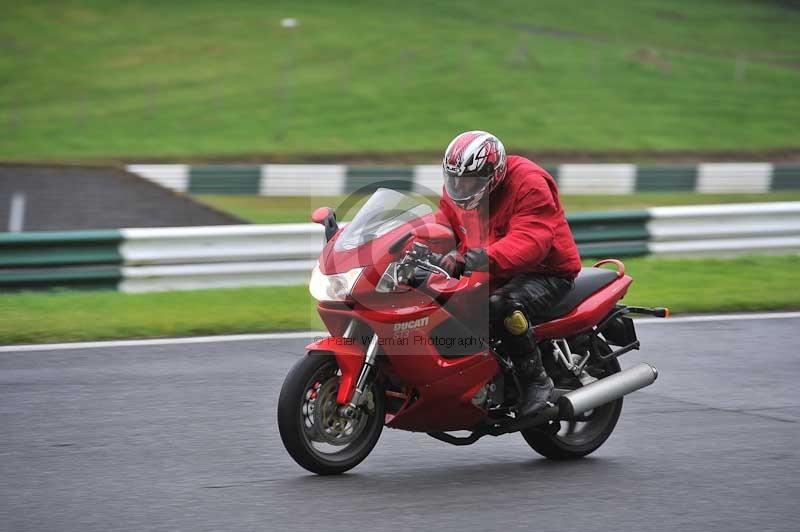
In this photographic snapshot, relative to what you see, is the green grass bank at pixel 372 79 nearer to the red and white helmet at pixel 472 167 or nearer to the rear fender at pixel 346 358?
the red and white helmet at pixel 472 167

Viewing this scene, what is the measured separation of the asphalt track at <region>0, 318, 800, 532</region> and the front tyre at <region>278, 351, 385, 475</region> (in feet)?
0.39

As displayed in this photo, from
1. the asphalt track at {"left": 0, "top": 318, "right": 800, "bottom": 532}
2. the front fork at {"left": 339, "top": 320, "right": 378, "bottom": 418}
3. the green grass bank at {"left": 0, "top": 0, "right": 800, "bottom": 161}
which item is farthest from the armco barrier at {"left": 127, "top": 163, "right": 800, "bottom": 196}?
the front fork at {"left": 339, "top": 320, "right": 378, "bottom": 418}

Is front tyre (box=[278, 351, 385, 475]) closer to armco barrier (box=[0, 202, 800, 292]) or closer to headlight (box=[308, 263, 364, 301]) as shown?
headlight (box=[308, 263, 364, 301])

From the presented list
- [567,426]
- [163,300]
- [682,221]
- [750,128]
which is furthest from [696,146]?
[567,426]

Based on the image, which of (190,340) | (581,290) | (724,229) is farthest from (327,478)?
(724,229)

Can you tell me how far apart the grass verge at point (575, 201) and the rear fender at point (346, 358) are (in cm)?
1225

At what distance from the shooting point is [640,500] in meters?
5.46

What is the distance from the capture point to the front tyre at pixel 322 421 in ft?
17.9

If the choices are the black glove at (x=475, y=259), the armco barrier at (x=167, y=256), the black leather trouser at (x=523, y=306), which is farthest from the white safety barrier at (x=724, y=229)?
the black glove at (x=475, y=259)

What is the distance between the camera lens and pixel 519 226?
5758mm

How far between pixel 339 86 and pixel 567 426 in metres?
26.7

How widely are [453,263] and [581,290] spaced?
3.65 feet

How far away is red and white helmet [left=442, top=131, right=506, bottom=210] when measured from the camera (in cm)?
563

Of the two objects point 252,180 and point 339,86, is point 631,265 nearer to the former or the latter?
point 252,180
